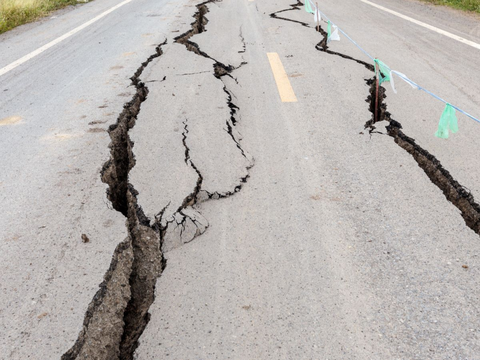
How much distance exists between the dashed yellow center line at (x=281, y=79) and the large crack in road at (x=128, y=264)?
112 centimetres

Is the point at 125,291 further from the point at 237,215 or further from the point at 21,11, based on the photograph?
the point at 21,11

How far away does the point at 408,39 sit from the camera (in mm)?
6559

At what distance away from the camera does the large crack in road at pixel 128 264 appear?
5.88 ft

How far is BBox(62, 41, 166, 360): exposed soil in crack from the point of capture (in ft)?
5.82

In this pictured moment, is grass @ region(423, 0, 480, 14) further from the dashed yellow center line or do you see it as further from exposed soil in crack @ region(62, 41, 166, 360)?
exposed soil in crack @ region(62, 41, 166, 360)

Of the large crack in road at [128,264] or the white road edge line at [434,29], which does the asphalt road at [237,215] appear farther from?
the white road edge line at [434,29]

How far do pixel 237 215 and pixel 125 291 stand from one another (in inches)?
33.4

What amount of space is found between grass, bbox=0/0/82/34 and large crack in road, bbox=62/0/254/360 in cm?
666

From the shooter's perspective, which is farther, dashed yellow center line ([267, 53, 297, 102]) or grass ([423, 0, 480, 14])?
grass ([423, 0, 480, 14])

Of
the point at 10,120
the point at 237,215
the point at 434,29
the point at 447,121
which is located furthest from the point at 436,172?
the point at 434,29

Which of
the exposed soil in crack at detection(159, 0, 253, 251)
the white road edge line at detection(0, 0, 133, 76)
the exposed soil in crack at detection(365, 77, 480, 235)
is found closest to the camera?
the exposed soil in crack at detection(159, 0, 253, 251)

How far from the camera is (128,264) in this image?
2197 millimetres

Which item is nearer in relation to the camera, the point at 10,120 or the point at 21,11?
the point at 10,120

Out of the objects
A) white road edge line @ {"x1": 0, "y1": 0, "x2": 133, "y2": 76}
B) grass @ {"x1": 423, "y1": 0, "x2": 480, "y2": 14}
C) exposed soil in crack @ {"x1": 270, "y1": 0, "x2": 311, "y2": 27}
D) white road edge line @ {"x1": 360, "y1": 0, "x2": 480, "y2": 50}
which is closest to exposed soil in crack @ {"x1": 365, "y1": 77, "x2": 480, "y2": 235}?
white road edge line @ {"x1": 360, "y1": 0, "x2": 480, "y2": 50}
